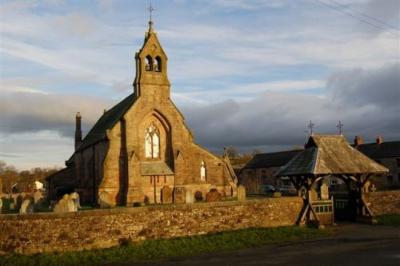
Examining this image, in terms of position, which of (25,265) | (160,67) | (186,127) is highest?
(160,67)

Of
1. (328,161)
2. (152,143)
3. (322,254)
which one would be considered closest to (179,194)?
(152,143)

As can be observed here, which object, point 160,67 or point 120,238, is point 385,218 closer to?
point 120,238

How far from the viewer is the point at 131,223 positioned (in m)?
20.7

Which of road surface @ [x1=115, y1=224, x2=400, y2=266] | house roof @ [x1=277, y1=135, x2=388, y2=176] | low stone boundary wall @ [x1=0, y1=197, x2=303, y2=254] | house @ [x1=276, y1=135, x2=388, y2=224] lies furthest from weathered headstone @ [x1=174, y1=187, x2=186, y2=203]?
road surface @ [x1=115, y1=224, x2=400, y2=266]

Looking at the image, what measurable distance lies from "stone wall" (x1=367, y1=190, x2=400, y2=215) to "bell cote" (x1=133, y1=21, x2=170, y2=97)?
1930 centimetres

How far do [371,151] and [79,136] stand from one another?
1741 inches

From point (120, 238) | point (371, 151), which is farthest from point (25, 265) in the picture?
point (371, 151)

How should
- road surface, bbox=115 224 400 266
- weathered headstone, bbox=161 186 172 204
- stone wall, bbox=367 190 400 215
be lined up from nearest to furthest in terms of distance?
1. road surface, bbox=115 224 400 266
2. stone wall, bbox=367 190 400 215
3. weathered headstone, bbox=161 186 172 204

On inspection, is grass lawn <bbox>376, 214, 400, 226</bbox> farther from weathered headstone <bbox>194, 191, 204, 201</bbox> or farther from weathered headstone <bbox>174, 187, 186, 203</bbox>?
weathered headstone <bbox>194, 191, 204, 201</bbox>

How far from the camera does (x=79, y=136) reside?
57.6m

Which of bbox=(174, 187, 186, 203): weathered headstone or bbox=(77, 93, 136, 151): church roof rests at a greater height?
bbox=(77, 93, 136, 151): church roof

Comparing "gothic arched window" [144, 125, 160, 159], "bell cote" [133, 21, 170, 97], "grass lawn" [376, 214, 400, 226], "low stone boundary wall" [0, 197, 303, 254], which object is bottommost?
"grass lawn" [376, 214, 400, 226]

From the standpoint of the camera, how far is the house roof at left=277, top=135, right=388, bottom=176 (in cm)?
2484

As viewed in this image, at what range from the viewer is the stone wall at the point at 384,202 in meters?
27.8
